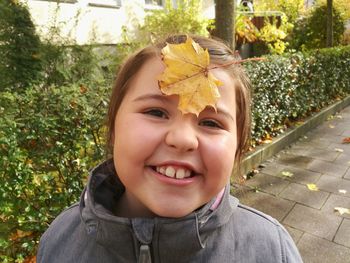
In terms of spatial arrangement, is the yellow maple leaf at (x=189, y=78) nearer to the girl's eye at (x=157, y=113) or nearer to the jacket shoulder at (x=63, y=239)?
the girl's eye at (x=157, y=113)

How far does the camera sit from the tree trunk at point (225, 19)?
430cm

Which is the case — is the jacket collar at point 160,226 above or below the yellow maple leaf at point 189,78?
below

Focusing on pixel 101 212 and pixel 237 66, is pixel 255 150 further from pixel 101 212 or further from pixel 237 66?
pixel 101 212

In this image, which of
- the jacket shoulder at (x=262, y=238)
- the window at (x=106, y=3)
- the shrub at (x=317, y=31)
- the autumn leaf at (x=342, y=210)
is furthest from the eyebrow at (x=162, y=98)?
the shrub at (x=317, y=31)

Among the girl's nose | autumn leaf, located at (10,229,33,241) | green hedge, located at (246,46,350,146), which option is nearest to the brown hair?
the girl's nose

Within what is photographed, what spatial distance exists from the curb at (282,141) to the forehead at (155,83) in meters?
2.92

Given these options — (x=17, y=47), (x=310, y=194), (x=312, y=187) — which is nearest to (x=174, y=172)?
(x=310, y=194)

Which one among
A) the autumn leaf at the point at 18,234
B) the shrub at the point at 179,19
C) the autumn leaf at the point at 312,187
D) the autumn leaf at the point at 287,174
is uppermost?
the shrub at the point at 179,19

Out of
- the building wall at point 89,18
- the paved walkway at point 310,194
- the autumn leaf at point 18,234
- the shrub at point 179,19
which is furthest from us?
the shrub at point 179,19

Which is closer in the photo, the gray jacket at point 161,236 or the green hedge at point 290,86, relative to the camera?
the gray jacket at point 161,236

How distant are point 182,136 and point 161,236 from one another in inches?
14.0

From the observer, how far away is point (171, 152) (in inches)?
41.0

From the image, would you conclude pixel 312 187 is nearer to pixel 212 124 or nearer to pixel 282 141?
pixel 282 141

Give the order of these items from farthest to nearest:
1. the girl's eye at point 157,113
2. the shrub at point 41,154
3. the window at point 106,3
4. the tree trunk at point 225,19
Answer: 1. the window at point 106,3
2. the tree trunk at point 225,19
3. the shrub at point 41,154
4. the girl's eye at point 157,113
